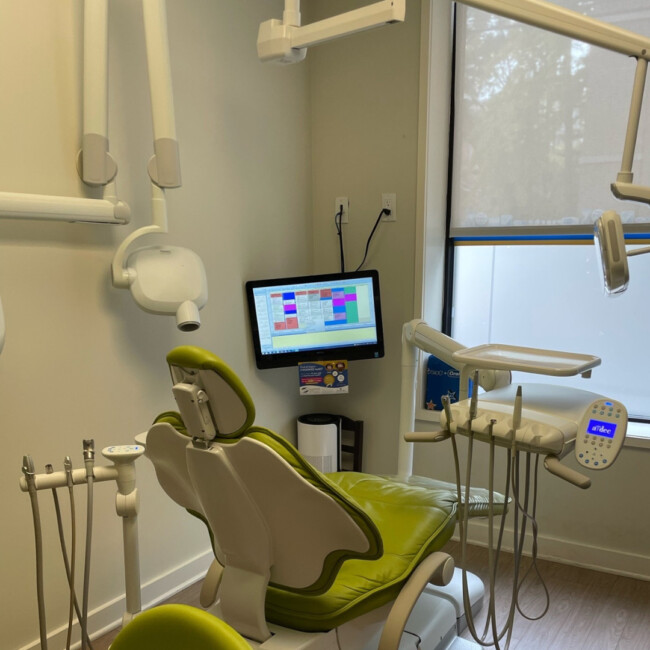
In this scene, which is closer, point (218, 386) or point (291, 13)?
point (218, 386)

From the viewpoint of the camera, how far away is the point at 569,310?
103 inches

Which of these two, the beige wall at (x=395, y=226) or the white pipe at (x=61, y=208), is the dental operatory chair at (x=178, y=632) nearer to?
the white pipe at (x=61, y=208)

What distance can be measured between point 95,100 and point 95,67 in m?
0.09

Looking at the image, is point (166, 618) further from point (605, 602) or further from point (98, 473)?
point (605, 602)

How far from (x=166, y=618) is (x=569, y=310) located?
2.24 metres

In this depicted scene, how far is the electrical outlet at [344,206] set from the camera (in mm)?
2850

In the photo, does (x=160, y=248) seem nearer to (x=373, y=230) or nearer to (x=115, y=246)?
(x=115, y=246)

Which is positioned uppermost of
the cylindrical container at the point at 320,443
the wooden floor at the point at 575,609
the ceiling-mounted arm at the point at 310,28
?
the ceiling-mounted arm at the point at 310,28

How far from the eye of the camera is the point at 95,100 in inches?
69.7

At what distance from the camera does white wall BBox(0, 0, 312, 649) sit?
5.83 feet

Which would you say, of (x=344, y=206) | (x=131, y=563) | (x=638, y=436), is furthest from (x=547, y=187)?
(x=131, y=563)

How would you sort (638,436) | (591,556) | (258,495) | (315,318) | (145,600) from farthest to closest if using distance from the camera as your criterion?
(315,318), (591,556), (638,436), (145,600), (258,495)

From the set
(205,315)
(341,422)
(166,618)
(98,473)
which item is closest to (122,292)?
(205,315)

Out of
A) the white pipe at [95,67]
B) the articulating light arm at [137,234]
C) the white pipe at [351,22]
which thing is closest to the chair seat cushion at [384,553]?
the articulating light arm at [137,234]
